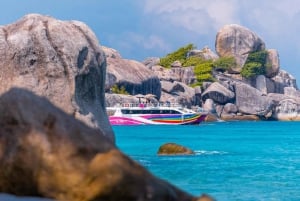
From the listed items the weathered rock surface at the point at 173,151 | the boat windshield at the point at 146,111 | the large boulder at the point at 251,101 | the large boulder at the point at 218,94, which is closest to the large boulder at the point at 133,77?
the boat windshield at the point at 146,111

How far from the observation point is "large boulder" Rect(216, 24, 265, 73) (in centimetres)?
13000

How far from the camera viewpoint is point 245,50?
13150 cm

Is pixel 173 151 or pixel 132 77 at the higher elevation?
pixel 132 77

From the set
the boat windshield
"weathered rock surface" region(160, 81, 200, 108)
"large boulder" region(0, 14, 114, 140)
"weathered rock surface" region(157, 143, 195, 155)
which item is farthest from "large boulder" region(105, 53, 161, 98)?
"large boulder" region(0, 14, 114, 140)

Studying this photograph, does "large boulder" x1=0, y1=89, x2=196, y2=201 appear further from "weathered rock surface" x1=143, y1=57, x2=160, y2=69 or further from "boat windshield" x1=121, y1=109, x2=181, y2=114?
"weathered rock surface" x1=143, y1=57, x2=160, y2=69

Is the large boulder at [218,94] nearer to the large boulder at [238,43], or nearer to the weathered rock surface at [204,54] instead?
the large boulder at [238,43]

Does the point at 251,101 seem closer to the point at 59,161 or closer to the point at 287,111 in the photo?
the point at 287,111

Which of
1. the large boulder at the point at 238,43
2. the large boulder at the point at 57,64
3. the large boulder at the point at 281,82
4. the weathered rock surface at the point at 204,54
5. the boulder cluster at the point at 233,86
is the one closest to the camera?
the large boulder at the point at 57,64

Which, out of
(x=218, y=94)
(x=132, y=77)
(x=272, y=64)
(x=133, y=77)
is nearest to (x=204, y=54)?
(x=272, y=64)

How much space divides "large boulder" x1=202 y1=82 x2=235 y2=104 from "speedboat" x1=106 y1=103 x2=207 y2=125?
39.5 feet

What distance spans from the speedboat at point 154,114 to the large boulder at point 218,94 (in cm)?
1204

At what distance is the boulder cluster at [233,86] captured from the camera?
10981 cm

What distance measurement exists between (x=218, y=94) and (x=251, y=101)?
713 centimetres

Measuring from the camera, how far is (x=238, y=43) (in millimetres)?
131750
